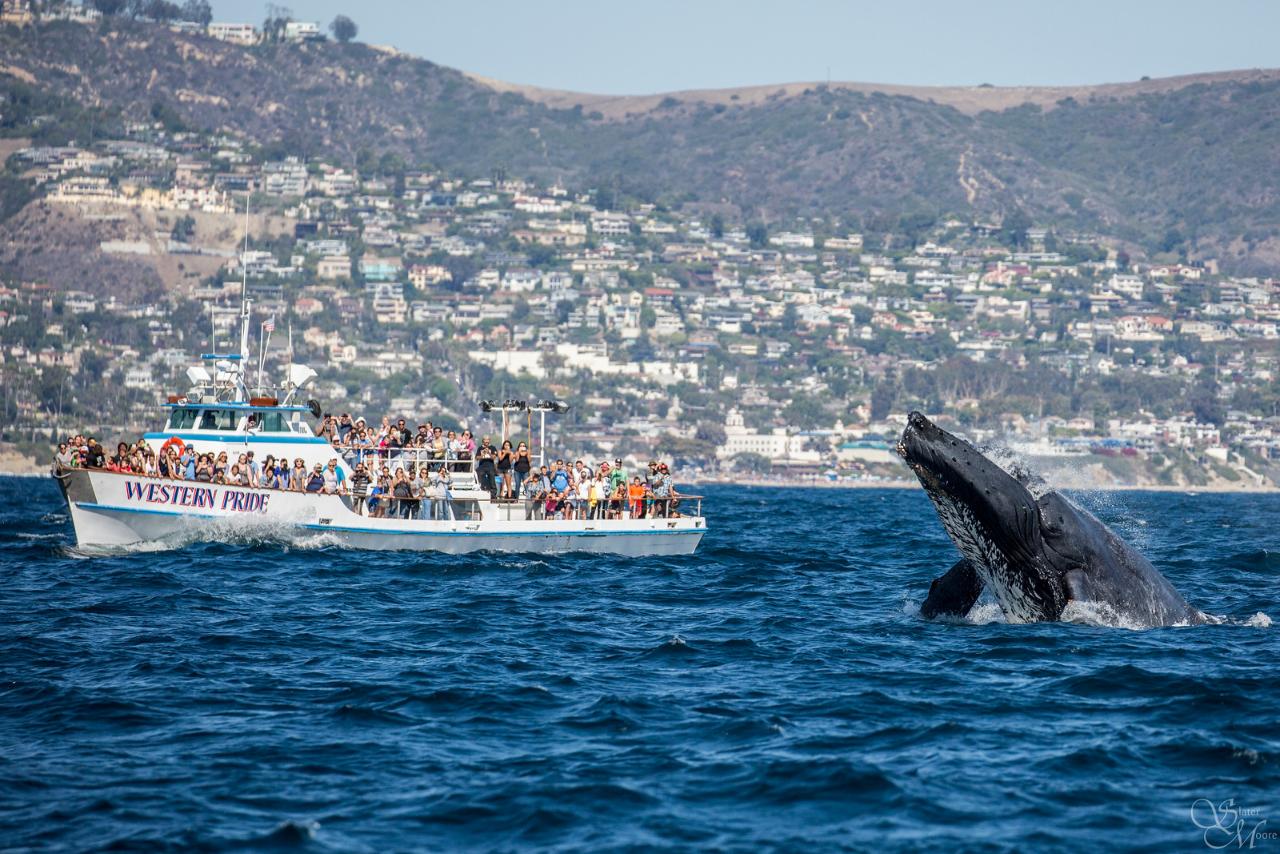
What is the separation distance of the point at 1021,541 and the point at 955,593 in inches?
144

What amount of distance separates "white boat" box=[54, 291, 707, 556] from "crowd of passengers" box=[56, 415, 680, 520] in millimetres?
193

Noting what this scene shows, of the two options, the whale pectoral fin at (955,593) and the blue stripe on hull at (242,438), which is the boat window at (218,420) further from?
the whale pectoral fin at (955,593)

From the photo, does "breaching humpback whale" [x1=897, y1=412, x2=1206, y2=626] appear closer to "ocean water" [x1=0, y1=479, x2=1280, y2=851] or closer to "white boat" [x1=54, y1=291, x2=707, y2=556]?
"ocean water" [x1=0, y1=479, x2=1280, y2=851]

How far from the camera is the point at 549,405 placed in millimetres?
45375

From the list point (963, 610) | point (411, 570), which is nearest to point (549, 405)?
point (411, 570)

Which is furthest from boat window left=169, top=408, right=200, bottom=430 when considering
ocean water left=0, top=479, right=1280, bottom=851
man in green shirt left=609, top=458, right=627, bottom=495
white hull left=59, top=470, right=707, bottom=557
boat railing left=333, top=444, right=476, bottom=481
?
ocean water left=0, top=479, right=1280, bottom=851

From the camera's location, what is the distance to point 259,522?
138 feet

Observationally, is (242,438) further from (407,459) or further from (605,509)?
(605,509)

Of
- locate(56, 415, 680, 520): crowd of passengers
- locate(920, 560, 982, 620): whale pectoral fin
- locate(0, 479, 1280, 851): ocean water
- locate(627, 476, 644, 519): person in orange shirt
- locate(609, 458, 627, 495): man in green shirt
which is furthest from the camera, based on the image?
locate(627, 476, 644, 519): person in orange shirt

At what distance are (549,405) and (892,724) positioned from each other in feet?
87.0

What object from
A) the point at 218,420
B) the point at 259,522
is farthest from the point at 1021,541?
the point at 218,420

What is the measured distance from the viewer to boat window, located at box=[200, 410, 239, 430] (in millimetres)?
45344

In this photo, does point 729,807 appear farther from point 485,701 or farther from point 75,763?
point 75,763

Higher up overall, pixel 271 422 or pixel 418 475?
pixel 271 422
